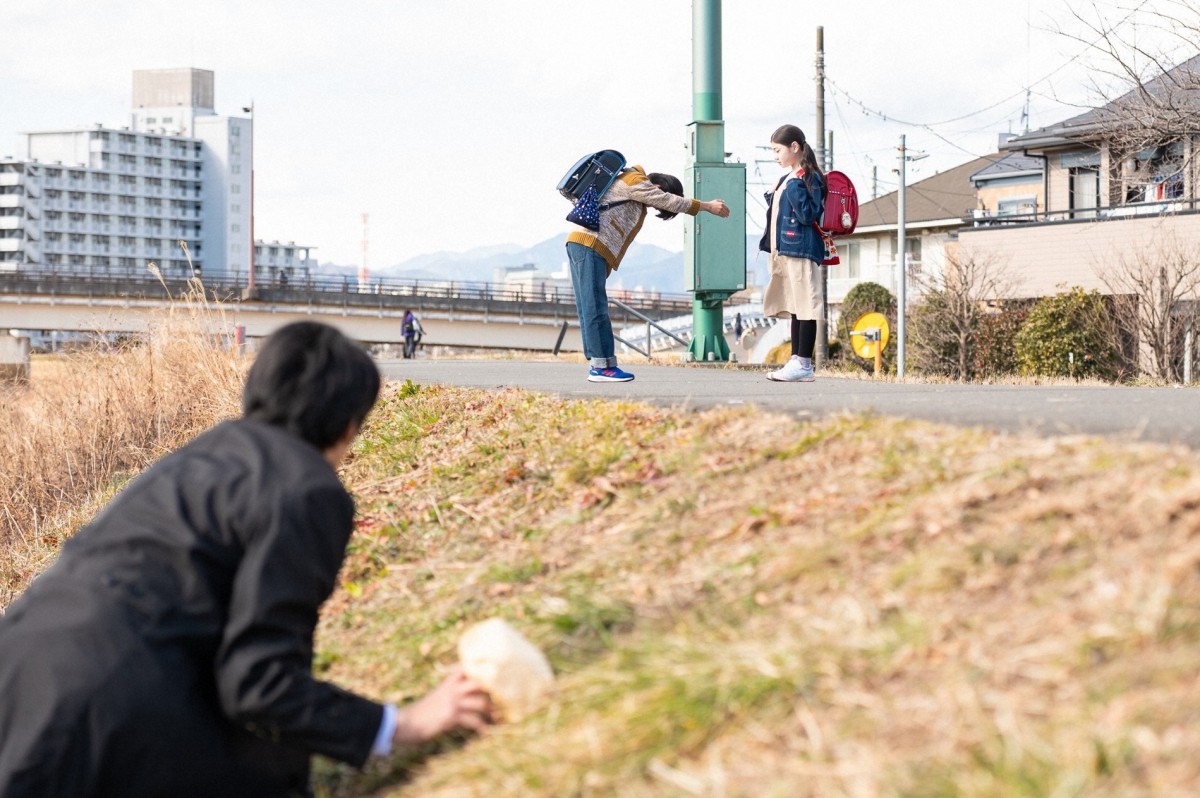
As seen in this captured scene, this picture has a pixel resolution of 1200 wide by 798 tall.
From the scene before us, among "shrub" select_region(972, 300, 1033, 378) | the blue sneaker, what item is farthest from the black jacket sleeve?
"shrub" select_region(972, 300, 1033, 378)

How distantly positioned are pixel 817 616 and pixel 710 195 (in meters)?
13.3

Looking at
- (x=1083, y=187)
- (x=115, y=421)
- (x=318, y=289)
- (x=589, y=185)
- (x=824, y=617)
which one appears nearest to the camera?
(x=824, y=617)

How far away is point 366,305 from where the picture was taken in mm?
61719

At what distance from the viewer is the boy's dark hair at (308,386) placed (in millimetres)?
3131

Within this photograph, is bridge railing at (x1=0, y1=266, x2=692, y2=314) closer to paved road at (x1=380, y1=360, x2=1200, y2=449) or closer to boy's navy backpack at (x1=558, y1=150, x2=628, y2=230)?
boy's navy backpack at (x1=558, y1=150, x2=628, y2=230)

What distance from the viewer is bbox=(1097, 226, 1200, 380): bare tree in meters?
22.9

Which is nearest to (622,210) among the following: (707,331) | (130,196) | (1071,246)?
(707,331)

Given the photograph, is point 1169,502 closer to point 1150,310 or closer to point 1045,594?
point 1045,594

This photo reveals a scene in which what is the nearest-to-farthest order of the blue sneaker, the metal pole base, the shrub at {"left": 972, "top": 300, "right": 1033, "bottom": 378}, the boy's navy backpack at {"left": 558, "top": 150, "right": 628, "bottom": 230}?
the boy's navy backpack at {"left": 558, "top": 150, "right": 628, "bottom": 230} < the blue sneaker < the metal pole base < the shrub at {"left": 972, "top": 300, "right": 1033, "bottom": 378}

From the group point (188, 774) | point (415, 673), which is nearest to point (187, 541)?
point (188, 774)

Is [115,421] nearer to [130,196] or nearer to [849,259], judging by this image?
[849,259]

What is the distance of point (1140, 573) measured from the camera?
2.72 meters

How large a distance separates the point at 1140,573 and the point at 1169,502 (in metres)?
0.35

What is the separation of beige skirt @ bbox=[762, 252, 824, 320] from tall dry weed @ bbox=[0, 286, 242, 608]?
4.29 metres
